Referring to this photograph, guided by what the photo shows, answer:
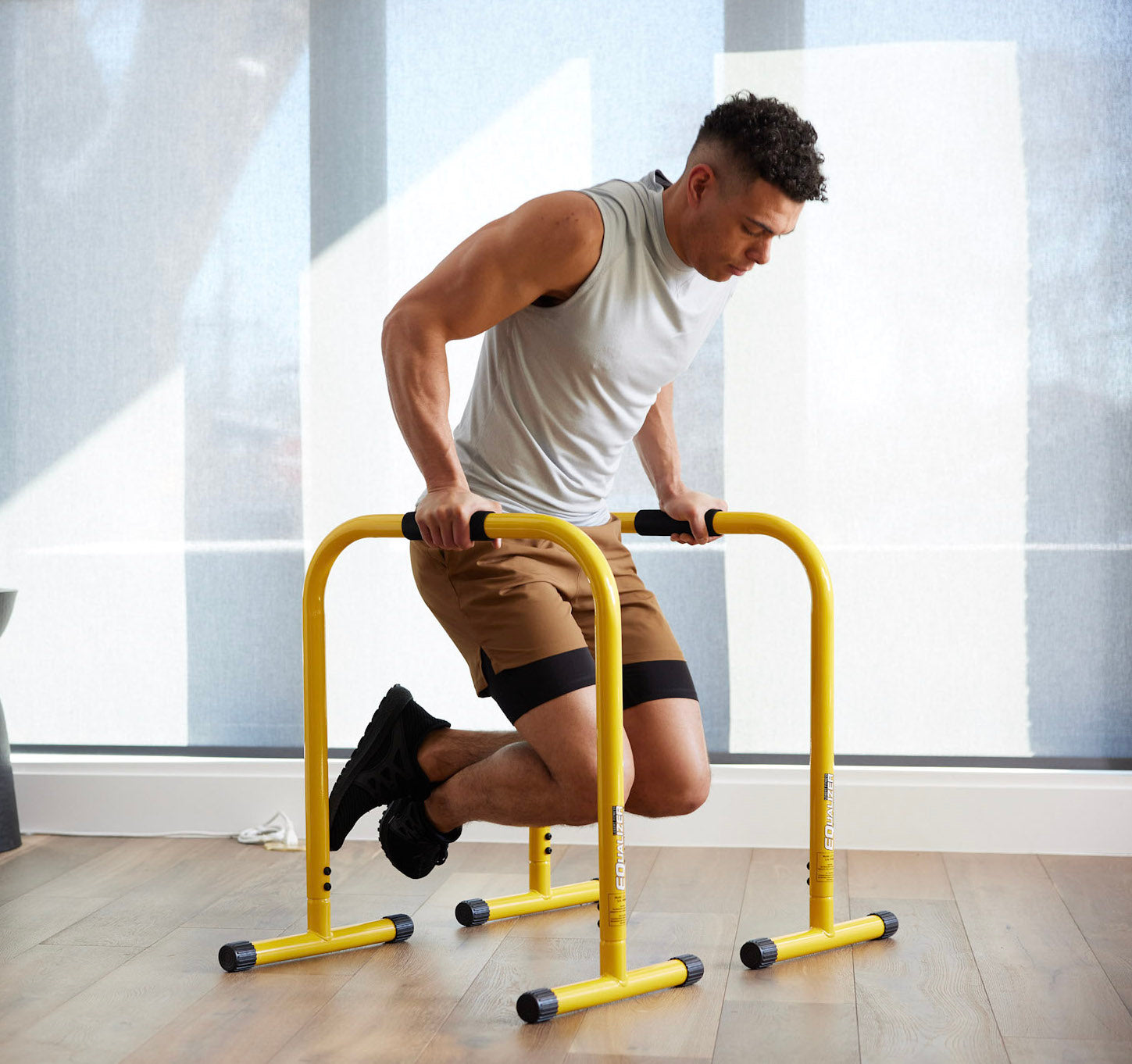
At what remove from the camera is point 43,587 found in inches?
132

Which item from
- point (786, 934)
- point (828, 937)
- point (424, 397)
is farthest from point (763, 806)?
Result: point (424, 397)

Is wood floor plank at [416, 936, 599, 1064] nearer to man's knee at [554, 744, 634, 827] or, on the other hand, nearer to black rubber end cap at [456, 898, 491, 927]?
black rubber end cap at [456, 898, 491, 927]

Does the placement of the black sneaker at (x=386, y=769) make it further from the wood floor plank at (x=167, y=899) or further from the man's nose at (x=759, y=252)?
the man's nose at (x=759, y=252)

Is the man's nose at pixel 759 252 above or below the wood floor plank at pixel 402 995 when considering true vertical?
above

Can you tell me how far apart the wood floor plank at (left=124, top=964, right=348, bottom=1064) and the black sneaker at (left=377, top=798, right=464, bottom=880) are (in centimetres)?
21

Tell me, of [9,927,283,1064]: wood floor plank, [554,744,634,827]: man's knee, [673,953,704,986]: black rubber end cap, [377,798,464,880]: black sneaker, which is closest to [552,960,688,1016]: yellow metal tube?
[673,953,704,986]: black rubber end cap

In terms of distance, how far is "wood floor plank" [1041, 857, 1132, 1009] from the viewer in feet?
6.89

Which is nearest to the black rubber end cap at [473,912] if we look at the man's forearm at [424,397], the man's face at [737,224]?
the man's forearm at [424,397]

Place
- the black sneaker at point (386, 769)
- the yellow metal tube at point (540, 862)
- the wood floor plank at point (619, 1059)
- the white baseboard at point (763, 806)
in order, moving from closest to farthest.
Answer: the wood floor plank at point (619, 1059) → the black sneaker at point (386, 769) → the yellow metal tube at point (540, 862) → the white baseboard at point (763, 806)

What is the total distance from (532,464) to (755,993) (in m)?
0.88

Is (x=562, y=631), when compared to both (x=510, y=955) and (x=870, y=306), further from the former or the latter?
(x=870, y=306)

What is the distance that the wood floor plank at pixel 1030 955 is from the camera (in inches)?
72.3

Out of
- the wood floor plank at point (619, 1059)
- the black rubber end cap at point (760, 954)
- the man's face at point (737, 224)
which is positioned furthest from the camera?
the black rubber end cap at point (760, 954)

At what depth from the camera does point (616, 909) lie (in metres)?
1.84
